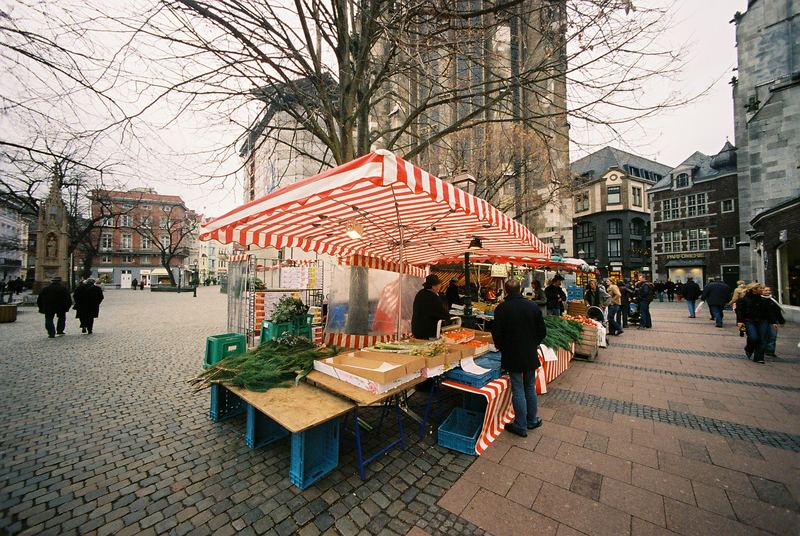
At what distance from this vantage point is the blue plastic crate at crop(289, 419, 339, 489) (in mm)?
2861

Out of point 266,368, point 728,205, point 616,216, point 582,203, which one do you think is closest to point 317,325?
point 266,368

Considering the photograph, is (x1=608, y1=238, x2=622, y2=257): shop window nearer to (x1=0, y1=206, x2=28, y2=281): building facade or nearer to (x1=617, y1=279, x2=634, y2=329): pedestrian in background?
(x1=617, y1=279, x2=634, y2=329): pedestrian in background

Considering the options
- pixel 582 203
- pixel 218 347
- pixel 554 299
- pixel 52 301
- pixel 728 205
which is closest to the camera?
pixel 218 347

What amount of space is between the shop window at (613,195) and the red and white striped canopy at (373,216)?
44.1 metres

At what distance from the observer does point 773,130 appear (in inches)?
604

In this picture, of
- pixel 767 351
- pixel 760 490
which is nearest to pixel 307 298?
pixel 760 490

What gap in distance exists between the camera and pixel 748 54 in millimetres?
18828

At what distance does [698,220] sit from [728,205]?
257 centimetres

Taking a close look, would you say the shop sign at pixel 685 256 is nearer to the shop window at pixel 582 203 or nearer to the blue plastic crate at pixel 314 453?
the shop window at pixel 582 203

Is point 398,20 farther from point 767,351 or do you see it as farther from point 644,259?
point 644,259

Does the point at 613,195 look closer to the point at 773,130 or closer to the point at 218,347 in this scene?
the point at 773,130

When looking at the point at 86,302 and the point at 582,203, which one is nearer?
the point at 86,302

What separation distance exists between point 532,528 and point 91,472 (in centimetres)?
427

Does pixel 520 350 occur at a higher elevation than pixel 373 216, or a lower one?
lower
